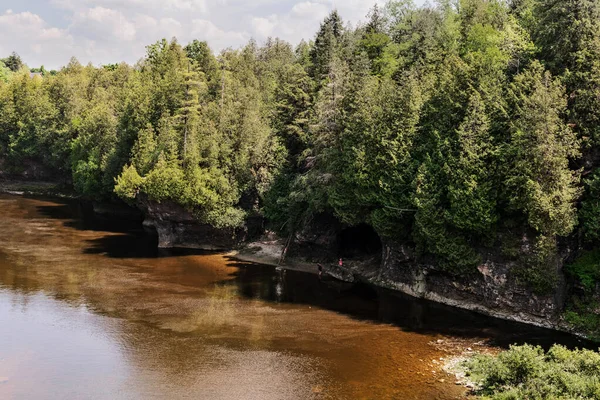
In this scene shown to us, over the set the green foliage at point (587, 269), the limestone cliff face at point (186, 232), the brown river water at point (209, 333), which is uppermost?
the green foliage at point (587, 269)

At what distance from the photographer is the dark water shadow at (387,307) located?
36781mm

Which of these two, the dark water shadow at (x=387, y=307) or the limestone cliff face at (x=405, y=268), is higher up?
the limestone cliff face at (x=405, y=268)

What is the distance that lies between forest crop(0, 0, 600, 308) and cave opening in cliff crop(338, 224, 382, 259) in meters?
5.85

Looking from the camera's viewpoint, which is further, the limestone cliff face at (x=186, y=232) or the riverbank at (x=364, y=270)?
the limestone cliff face at (x=186, y=232)

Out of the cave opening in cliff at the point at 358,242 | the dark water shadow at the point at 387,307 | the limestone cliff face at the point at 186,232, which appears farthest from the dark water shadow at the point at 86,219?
the cave opening in cliff at the point at 358,242

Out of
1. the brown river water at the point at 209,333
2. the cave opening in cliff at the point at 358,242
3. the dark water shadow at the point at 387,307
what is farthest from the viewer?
the cave opening in cliff at the point at 358,242

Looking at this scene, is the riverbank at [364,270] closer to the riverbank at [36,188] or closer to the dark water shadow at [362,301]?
the dark water shadow at [362,301]

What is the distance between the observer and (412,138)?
4594cm

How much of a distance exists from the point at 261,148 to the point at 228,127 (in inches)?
222

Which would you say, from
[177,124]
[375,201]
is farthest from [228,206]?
[375,201]

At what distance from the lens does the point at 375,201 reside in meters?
46.9

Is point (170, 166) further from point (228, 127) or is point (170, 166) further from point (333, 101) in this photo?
point (333, 101)

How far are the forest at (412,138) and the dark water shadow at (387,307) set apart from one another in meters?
4.15

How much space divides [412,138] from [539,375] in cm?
2504
